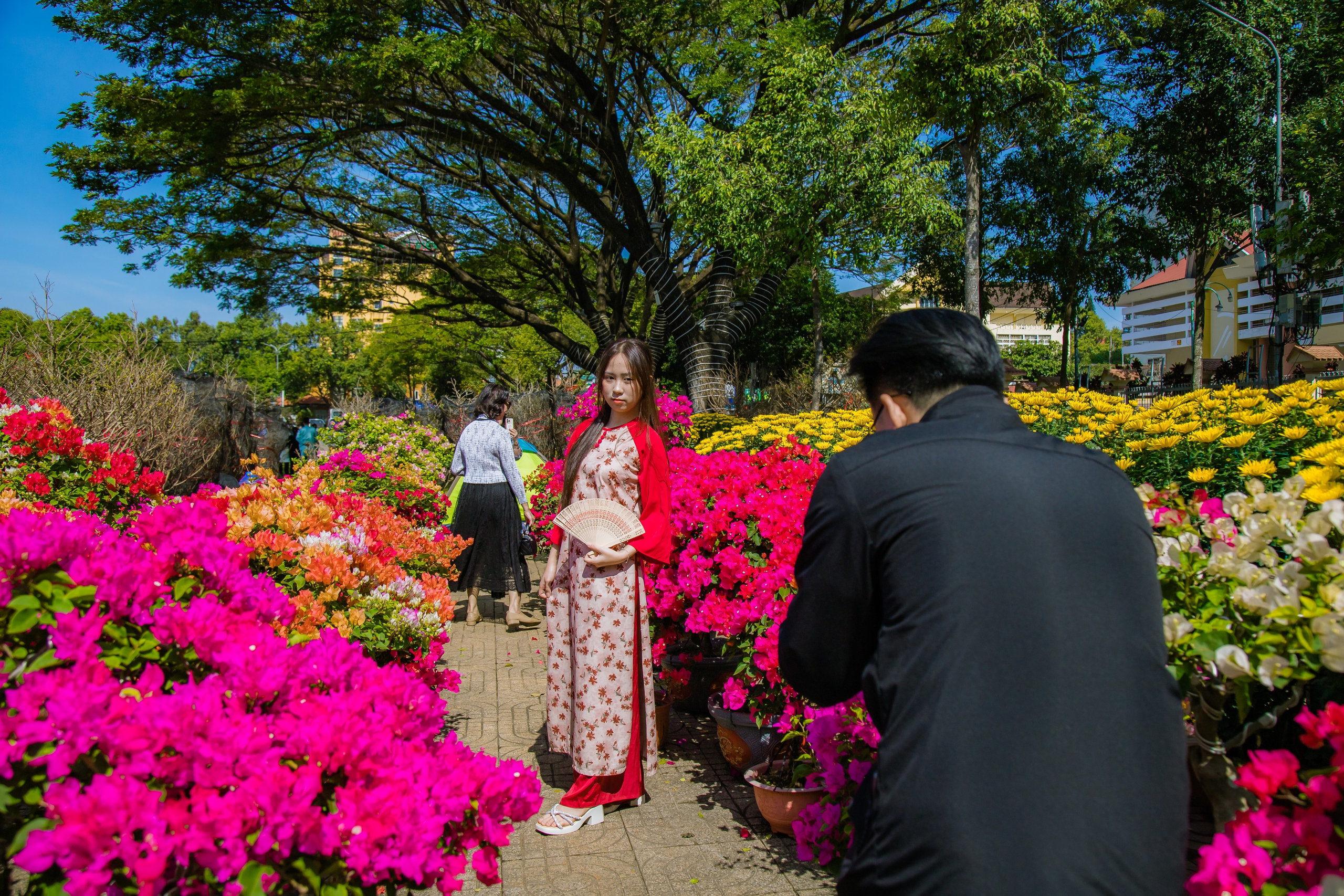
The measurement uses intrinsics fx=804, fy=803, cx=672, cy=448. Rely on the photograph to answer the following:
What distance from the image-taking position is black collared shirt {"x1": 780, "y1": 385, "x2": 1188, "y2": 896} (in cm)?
114

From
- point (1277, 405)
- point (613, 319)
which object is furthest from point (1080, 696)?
point (613, 319)

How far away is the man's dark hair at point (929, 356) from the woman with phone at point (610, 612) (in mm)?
1902

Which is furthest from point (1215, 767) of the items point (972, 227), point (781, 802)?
point (972, 227)

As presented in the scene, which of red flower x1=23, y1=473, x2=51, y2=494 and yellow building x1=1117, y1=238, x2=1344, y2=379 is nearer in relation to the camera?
red flower x1=23, y1=473, x2=51, y2=494

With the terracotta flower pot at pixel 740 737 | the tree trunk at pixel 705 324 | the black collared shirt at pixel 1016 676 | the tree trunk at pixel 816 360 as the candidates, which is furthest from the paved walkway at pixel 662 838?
the tree trunk at pixel 816 360

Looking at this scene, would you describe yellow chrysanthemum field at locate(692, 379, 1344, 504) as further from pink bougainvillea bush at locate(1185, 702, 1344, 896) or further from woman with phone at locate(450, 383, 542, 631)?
woman with phone at locate(450, 383, 542, 631)

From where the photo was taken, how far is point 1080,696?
115cm

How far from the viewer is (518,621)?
6.47m

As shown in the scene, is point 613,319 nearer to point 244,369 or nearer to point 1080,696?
point 1080,696

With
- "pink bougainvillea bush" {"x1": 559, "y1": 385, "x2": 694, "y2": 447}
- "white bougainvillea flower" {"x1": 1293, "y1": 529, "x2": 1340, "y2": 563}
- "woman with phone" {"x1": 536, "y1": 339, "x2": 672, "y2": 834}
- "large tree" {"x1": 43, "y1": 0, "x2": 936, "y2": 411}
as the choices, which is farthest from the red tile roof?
"white bougainvillea flower" {"x1": 1293, "y1": 529, "x2": 1340, "y2": 563}

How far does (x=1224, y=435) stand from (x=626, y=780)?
11.2ft

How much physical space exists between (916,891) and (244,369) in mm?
71630

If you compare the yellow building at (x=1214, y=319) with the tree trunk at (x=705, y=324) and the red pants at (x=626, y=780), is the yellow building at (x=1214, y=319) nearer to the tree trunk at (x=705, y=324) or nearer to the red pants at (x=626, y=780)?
the tree trunk at (x=705, y=324)

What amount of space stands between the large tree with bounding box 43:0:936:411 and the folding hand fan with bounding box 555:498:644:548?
9250 mm
